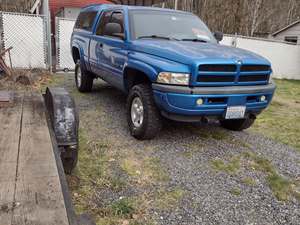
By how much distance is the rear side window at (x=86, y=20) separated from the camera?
23.6ft

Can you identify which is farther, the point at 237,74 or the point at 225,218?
the point at 237,74

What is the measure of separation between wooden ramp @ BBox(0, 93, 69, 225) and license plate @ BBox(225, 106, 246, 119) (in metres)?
2.40

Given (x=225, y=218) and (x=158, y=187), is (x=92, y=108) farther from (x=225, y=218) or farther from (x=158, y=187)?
(x=225, y=218)

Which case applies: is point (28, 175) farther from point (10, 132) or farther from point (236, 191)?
point (236, 191)

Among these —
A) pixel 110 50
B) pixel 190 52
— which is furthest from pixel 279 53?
pixel 190 52

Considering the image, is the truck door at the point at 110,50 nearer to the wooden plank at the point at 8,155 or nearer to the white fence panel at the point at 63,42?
the wooden plank at the point at 8,155

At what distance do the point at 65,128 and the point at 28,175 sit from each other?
107 centimetres

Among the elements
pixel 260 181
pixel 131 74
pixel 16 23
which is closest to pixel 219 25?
pixel 16 23

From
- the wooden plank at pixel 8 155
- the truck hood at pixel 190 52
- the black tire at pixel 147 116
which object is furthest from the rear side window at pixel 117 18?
the wooden plank at pixel 8 155

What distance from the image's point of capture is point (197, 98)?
4.16 m

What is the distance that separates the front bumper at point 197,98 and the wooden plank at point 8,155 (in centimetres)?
176

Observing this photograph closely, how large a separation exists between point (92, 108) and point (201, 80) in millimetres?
3007

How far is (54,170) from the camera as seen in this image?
87.0 inches

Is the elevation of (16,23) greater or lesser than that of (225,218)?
greater
